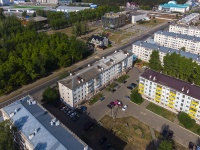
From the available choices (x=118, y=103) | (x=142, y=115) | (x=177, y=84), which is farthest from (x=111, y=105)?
(x=177, y=84)

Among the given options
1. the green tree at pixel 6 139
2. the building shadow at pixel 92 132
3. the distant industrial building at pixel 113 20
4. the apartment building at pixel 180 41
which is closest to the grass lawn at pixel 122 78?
the building shadow at pixel 92 132

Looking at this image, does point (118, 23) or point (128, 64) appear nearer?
point (128, 64)

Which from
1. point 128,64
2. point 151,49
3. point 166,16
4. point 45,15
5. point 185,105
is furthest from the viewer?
point 166,16

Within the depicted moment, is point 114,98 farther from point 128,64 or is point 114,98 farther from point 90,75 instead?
point 128,64

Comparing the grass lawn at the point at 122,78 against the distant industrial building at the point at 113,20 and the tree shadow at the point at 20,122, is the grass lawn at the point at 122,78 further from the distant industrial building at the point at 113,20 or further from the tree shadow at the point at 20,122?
the distant industrial building at the point at 113,20

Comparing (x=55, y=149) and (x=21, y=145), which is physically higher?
(x=55, y=149)

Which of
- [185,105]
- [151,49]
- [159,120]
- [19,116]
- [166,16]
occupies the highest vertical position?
[166,16]

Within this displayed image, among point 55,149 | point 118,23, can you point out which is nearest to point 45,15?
point 118,23

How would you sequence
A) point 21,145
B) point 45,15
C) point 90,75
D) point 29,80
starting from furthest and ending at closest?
point 45,15
point 29,80
point 90,75
point 21,145
